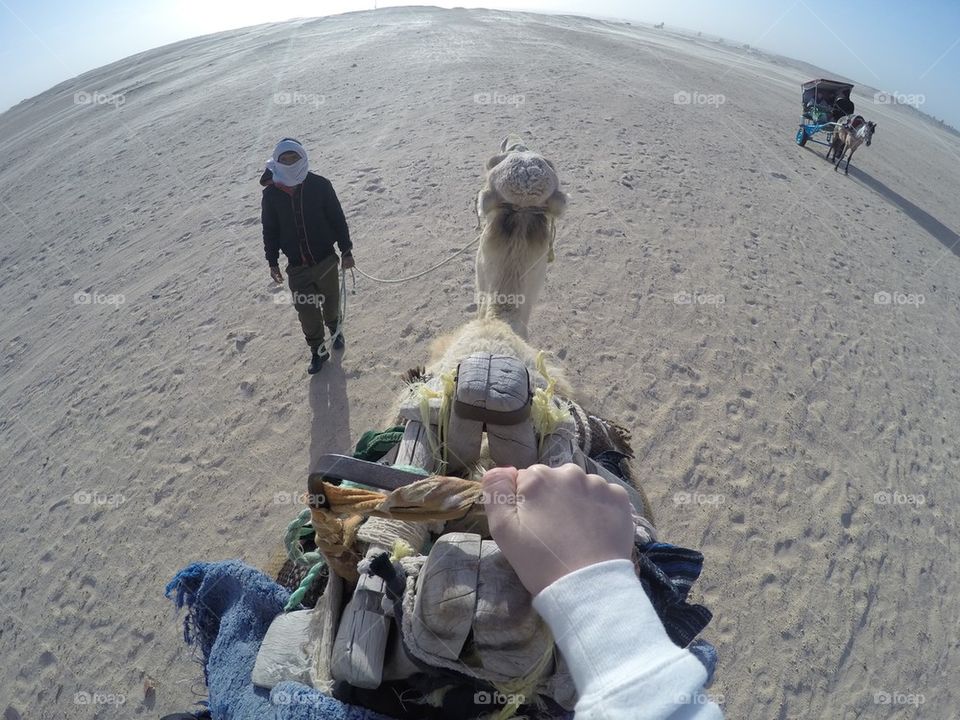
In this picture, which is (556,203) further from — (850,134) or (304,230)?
(850,134)

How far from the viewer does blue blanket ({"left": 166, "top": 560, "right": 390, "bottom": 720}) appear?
5.04 feet

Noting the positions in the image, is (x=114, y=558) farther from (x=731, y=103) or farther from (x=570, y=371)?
(x=731, y=103)

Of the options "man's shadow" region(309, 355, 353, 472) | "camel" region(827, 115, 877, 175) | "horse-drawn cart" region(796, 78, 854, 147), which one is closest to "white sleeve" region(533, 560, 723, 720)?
"man's shadow" region(309, 355, 353, 472)

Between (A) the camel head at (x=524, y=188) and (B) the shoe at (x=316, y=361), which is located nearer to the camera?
(A) the camel head at (x=524, y=188)

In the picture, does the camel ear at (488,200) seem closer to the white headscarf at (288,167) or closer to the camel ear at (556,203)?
the camel ear at (556,203)

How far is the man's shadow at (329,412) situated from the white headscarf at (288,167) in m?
1.79

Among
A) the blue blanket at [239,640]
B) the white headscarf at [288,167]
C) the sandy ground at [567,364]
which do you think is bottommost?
the sandy ground at [567,364]

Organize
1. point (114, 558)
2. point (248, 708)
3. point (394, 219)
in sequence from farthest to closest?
1. point (394, 219)
2. point (114, 558)
3. point (248, 708)

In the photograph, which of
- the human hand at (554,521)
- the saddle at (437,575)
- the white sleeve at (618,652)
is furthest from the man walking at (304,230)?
the white sleeve at (618,652)

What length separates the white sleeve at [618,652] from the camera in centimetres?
78

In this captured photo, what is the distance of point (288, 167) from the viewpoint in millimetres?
4148

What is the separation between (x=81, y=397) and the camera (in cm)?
518

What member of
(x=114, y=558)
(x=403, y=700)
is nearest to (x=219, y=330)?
(x=114, y=558)

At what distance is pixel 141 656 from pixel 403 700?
2.67 m
